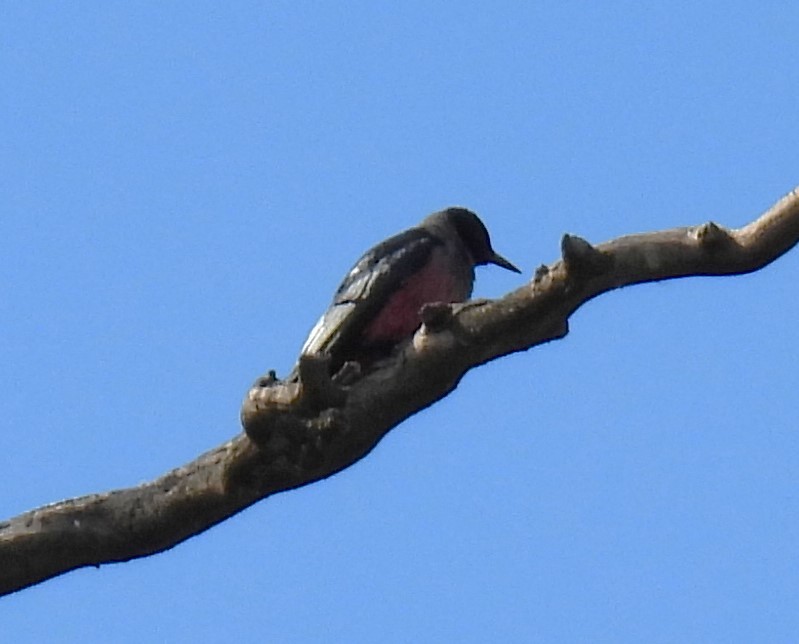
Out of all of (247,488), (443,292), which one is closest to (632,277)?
(247,488)

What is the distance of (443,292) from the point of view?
9.17m

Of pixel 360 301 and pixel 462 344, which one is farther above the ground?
pixel 360 301

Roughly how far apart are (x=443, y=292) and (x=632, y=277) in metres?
3.49

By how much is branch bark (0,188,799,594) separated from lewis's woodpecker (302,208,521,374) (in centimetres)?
177

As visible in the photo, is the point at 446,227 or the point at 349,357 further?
the point at 446,227

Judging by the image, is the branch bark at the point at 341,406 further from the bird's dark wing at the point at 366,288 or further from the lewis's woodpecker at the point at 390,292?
the bird's dark wing at the point at 366,288

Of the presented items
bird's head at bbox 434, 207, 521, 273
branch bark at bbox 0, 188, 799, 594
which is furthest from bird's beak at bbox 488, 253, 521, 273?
branch bark at bbox 0, 188, 799, 594

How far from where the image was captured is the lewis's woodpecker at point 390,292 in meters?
8.21

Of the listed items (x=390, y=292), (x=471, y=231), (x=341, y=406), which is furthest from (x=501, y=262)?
(x=341, y=406)

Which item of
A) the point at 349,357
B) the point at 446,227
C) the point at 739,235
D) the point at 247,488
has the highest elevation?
the point at 446,227

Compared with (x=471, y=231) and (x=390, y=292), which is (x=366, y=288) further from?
(x=471, y=231)

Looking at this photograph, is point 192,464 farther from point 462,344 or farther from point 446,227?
point 446,227

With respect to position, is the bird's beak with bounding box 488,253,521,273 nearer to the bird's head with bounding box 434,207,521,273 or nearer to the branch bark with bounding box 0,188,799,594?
the bird's head with bounding box 434,207,521,273

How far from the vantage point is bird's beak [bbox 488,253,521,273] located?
10.9 m
